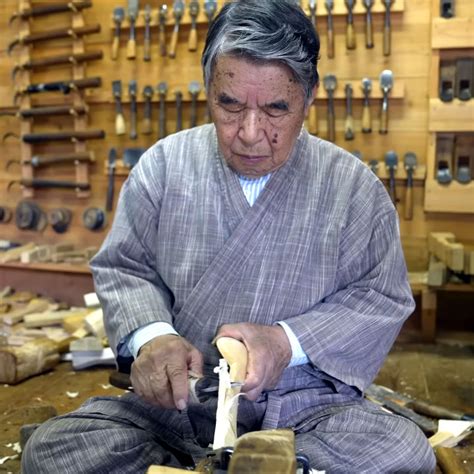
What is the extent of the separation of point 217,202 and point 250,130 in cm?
28

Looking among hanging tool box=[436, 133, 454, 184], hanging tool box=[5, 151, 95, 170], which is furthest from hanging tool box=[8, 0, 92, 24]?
hanging tool box=[436, 133, 454, 184]

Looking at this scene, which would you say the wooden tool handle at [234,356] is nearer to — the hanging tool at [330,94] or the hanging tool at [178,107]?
the hanging tool at [330,94]

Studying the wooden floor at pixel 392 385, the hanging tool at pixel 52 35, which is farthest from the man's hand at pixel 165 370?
the hanging tool at pixel 52 35

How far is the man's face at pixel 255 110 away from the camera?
5.35 ft

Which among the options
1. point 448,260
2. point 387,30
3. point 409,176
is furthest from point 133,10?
point 448,260

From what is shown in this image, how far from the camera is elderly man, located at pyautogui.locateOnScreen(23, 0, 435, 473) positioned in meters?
1.61

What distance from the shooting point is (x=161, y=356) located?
5.24ft

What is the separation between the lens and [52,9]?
4281 millimetres

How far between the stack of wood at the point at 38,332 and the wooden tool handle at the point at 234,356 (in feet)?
5.96

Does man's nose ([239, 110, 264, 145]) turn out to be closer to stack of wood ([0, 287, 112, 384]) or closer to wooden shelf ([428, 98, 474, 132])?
stack of wood ([0, 287, 112, 384])

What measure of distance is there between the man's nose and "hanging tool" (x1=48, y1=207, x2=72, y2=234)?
3041 millimetres

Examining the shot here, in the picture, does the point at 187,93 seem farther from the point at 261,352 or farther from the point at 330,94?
the point at 261,352

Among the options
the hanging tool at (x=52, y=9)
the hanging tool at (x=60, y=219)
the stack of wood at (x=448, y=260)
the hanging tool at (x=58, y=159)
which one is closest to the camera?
the stack of wood at (x=448, y=260)

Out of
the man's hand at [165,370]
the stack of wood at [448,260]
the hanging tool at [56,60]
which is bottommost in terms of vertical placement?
the stack of wood at [448,260]
